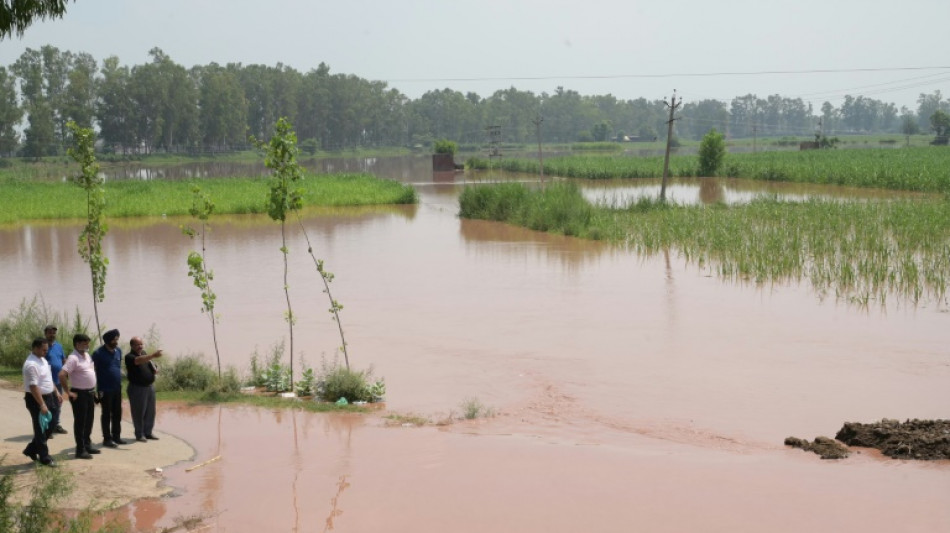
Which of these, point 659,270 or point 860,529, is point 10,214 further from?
point 860,529

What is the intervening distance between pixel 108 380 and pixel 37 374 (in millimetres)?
875

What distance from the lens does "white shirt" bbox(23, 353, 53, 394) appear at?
30.6 ft

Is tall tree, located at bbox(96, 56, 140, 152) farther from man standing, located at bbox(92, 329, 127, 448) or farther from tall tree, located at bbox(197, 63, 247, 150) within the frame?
man standing, located at bbox(92, 329, 127, 448)

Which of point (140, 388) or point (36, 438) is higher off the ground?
point (140, 388)

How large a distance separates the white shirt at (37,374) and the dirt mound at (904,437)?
808cm

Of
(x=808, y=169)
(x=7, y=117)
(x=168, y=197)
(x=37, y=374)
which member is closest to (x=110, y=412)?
(x=37, y=374)

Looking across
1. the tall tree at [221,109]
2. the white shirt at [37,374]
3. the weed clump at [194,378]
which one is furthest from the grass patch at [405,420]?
the tall tree at [221,109]

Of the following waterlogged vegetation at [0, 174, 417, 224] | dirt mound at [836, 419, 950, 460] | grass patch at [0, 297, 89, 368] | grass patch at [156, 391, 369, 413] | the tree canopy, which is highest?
the tree canopy

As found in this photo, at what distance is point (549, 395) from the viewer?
541 inches

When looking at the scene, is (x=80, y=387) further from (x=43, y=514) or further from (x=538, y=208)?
(x=538, y=208)

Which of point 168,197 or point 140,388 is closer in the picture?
point 140,388

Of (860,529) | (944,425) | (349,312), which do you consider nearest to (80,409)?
(860,529)

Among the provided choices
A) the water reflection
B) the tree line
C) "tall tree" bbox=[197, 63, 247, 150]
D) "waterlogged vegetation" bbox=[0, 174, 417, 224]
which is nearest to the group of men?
"waterlogged vegetation" bbox=[0, 174, 417, 224]

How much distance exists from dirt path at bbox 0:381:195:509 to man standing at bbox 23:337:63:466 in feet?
0.45
